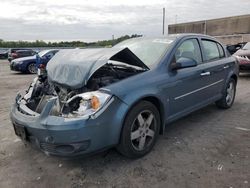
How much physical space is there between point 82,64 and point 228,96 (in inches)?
142

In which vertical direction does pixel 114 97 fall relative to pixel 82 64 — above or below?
below

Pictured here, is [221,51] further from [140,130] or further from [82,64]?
[82,64]

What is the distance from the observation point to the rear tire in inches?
228

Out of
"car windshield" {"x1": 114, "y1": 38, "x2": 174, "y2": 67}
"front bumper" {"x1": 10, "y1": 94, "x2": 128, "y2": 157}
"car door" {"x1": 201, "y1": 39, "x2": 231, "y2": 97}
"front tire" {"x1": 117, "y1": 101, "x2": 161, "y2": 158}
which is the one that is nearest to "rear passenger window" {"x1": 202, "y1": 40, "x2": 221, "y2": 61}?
"car door" {"x1": 201, "y1": 39, "x2": 231, "y2": 97}

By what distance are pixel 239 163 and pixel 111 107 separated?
68.1 inches

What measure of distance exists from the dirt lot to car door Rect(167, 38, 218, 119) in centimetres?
45

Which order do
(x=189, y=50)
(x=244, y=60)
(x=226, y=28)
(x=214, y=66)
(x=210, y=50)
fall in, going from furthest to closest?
(x=226, y=28), (x=244, y=60), (x=210, y=50), (x=214, y=66), (x=189, y=50)

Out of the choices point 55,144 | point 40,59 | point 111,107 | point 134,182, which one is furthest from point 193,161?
point 40,59

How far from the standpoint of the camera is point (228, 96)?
5.97 m

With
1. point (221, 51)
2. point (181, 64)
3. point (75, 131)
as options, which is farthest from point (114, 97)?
point (221, 51)

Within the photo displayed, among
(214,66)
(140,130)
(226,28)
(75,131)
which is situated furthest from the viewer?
(226,28)

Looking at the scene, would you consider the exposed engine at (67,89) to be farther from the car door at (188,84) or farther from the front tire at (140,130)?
the car door at (188,84)

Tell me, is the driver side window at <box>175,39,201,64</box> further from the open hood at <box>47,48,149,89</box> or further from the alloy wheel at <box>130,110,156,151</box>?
the alloy wheel at <box>130,110,156,151</box>

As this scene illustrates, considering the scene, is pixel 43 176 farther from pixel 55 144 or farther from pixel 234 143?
pixel 234 143
